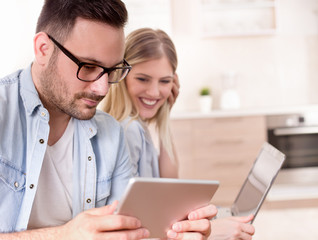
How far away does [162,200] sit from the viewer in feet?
3.21

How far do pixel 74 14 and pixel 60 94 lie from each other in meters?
0.26

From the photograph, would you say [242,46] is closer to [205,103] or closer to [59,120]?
[205,103]

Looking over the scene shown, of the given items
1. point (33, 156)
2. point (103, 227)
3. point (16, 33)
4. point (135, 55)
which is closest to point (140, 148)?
point (135, 55)

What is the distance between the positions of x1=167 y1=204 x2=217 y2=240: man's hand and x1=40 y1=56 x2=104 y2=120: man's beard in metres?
0.48

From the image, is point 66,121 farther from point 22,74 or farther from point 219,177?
point 219,177

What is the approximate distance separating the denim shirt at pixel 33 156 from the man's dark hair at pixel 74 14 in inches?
7.4

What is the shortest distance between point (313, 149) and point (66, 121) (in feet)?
11.3

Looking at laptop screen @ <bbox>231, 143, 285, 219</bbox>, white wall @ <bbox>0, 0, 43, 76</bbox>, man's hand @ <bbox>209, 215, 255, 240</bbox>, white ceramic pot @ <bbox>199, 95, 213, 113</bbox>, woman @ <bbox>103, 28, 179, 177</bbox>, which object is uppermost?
white wall @ <bbox>0, 0, 43, 76</bbox>

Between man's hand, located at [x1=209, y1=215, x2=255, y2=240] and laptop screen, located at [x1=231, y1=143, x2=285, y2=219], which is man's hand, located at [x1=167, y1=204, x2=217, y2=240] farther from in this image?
laptop screen, located at [x1=231, y1=143, x2=285, y2=219]

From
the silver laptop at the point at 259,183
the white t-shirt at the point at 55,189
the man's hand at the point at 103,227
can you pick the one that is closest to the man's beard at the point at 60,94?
the white t-shirt at the point at 55,189

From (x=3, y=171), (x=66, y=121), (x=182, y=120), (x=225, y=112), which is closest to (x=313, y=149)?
(x=225, y=112)

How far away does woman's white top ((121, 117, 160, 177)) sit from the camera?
1.79 m

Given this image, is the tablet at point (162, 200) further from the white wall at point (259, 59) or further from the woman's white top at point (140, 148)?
the white wall at point (259, 59)

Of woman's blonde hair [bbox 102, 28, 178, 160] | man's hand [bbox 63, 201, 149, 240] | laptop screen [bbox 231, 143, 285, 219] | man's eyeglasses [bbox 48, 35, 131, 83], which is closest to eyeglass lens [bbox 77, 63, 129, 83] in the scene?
man's eyeglasses [bbox 48, 35, 131, 83]
